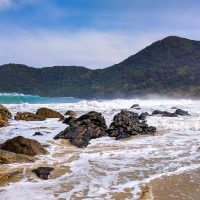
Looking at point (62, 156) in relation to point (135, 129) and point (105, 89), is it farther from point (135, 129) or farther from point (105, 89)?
point (105, 89)

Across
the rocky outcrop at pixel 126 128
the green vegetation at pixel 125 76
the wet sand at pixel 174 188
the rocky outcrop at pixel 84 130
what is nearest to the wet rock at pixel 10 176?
the wet sand at pixel 174 188

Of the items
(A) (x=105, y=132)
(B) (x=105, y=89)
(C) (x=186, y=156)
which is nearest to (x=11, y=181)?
(C) (x=186, y=156)

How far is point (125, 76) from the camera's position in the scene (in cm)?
10550

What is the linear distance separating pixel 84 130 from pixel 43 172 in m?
5.42

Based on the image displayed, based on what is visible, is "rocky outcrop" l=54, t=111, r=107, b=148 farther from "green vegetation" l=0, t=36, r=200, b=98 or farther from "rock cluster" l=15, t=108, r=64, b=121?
"green vegetation" l=0, t=36, r=200, b=98

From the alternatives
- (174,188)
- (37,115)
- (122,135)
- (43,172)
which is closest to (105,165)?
(43,172)

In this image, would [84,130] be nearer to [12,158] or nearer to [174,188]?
[12,158]

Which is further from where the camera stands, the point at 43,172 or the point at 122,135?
the point at 122,135

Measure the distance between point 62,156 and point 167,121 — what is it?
9.32 meters

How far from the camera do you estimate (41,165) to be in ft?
33.3

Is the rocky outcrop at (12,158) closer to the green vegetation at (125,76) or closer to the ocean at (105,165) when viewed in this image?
the ocean at (105,165)

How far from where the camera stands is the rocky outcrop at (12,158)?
10042 millimetres

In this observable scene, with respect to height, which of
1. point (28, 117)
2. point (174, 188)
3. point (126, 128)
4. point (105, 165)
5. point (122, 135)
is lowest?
point (174, 188)

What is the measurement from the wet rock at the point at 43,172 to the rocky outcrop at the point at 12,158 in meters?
0.85
